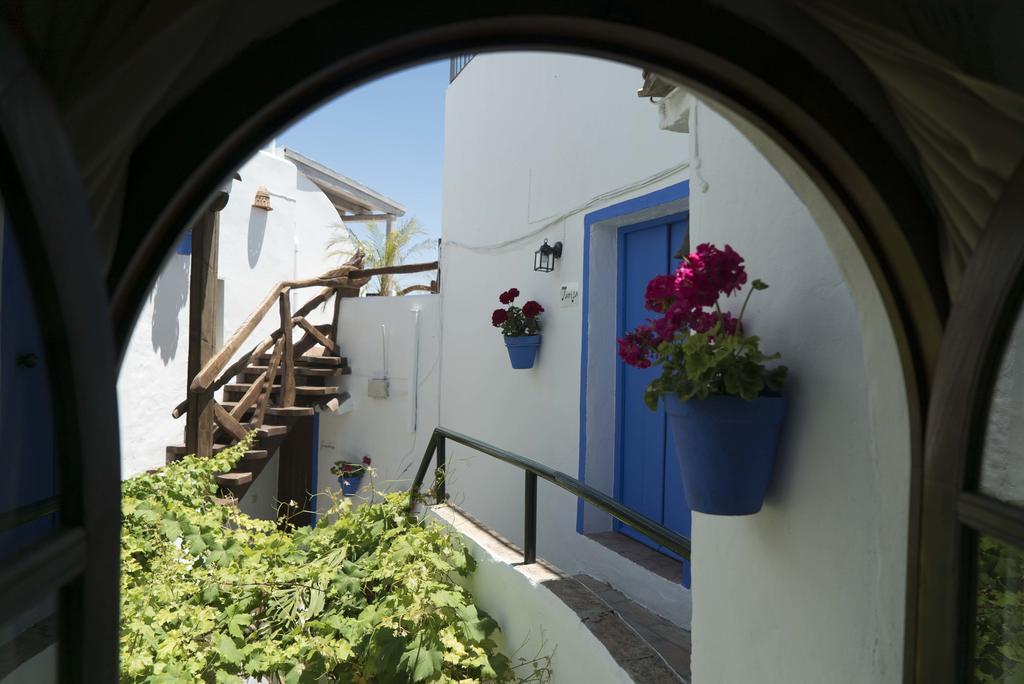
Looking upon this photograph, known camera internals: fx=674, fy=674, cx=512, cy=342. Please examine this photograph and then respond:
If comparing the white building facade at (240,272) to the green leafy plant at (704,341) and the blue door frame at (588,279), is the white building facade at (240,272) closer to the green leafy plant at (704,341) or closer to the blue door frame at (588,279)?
the blue door frame at (588,279)

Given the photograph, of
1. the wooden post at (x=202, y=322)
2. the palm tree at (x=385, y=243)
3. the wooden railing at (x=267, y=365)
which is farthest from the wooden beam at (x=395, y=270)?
the wooden post at (x=202, y=322)

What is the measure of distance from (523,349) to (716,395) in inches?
129

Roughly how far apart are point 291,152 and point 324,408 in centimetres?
360

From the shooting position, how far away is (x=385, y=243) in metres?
9.02

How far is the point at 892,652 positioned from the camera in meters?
1.19

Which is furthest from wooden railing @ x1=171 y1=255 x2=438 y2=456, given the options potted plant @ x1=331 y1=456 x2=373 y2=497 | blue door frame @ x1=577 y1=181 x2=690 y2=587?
blue door frame @ x1=577 y1=181 x2=690 y2=587

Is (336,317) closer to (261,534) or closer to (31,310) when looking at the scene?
(261,534)

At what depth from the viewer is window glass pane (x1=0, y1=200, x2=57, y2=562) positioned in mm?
613

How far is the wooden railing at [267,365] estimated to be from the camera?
5.04 meters

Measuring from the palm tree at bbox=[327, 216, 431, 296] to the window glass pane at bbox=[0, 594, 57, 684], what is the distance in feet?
27.5

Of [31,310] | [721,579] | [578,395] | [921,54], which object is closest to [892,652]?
[721,579]

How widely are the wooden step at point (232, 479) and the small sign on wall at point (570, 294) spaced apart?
10.8ft

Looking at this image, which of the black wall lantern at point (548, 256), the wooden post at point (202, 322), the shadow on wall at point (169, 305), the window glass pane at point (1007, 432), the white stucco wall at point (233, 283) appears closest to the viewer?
the window glass pane at point (1007, 432)

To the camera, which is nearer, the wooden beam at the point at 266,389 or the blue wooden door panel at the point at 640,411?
the blue wooden door panel at the point at 640,411
